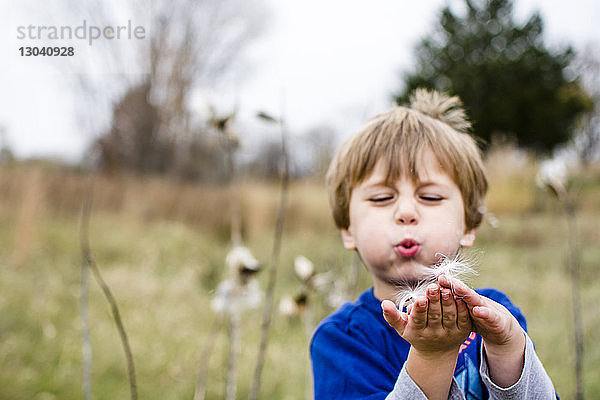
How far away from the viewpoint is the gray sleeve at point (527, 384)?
0.59 m

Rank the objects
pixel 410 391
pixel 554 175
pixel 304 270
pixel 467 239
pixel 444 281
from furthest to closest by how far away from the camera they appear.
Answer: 1. pixel 554 175
2. pixel 304 270
3. pixel 467 239
4. pixel 410 391
5. pixel 444 281

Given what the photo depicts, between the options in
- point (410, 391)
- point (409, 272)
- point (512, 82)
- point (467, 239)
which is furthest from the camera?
point (512, 82)

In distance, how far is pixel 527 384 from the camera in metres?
0.59

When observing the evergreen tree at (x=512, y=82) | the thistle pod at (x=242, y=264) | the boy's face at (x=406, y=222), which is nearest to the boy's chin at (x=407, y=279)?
the boy's face at (x=406, y=222)

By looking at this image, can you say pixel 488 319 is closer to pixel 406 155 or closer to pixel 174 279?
pixel 406 155

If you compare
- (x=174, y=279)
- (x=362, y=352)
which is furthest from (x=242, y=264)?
(x=174, y=279)

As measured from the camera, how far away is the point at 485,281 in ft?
12.4

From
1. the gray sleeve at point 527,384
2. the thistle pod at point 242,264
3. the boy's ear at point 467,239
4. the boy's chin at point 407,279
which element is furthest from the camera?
the thistle pod at point 242,264

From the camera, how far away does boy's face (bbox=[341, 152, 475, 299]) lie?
721 mm

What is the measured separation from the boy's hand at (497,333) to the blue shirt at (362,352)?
0.27ft

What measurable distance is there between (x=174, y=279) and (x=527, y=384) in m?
3.48

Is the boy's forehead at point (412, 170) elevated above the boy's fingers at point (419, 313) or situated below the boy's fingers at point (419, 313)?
above

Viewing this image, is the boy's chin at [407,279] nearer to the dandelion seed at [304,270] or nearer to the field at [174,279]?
the field at [174,279]

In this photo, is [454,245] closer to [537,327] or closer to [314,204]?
[537,327]
